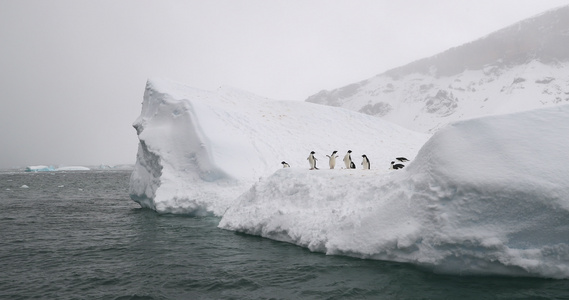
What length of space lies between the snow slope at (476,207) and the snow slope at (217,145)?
786 centimetres

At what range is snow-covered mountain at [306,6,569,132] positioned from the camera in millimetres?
132000

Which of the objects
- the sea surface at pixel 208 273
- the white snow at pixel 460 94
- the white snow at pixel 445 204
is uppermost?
the white snow at pixel 460 94

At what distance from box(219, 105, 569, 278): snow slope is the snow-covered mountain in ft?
438

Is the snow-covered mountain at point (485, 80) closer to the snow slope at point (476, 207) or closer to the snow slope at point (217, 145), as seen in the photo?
the snow slope at point (217, 145)

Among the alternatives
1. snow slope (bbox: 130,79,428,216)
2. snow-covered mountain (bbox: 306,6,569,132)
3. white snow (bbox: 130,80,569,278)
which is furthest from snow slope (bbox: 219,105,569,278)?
snow-covered mountain (bbox: 306,6,569,132)

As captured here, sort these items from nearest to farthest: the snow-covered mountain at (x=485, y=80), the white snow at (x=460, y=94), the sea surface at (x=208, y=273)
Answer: the sea surface at (x=208, y=273)
the white snow at (x=460, y=94)
the snow-covered mountain at (x=485, y=80)

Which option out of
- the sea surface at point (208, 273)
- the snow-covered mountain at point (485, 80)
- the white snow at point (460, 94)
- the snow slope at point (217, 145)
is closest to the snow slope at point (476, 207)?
the sea surface at point (208, 273)

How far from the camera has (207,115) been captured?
58.9ft

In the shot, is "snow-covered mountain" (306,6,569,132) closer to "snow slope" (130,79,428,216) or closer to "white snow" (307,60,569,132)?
"white snow" (307,60,569,132)

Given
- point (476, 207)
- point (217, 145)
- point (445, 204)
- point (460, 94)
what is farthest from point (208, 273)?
point (460, 94)

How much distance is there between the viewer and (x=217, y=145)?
16.2m

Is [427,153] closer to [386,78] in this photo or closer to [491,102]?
[491,102]

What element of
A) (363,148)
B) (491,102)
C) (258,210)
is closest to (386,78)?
(491,102)

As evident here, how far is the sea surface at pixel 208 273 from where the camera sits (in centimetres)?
568
